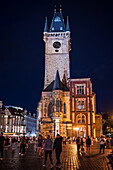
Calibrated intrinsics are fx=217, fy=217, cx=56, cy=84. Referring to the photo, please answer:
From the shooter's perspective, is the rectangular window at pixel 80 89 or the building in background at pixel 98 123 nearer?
the rectangular window at pixel 80 89

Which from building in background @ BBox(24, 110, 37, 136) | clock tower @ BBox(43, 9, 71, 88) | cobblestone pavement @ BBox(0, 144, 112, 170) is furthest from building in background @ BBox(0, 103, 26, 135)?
cobblestone pavement @ BBox(0, 144, 112, 170)

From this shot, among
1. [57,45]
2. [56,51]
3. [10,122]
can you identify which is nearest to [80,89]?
[56,51]

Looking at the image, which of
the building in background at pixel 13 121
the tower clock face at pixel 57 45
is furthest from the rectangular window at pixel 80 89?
the building in background at pixel 13 121

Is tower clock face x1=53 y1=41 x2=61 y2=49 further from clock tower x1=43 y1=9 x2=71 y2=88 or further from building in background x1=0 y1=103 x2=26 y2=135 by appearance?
building in background x1=0 y1=103 x2=26 y2=135

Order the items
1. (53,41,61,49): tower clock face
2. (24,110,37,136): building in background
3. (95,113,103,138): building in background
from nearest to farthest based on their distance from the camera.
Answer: (95,113,103,138): building in background → (53,41,61,49): tower clock face → (24,110,37,136): building in background

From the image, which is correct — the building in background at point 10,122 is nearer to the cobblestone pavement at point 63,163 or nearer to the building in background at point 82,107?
the building in background at point 82,107

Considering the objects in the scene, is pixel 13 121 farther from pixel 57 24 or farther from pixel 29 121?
pixel 57 24

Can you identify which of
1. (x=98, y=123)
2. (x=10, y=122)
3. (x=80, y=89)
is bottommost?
(x=10, y=122)

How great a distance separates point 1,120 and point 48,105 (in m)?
55.3

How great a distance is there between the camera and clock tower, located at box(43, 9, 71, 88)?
7075 centimetres

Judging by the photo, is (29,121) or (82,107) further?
(29,121)

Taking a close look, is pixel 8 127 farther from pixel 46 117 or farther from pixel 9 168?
pixel 9 168

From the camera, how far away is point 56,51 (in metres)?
72.6

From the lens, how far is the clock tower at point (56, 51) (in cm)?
7075
